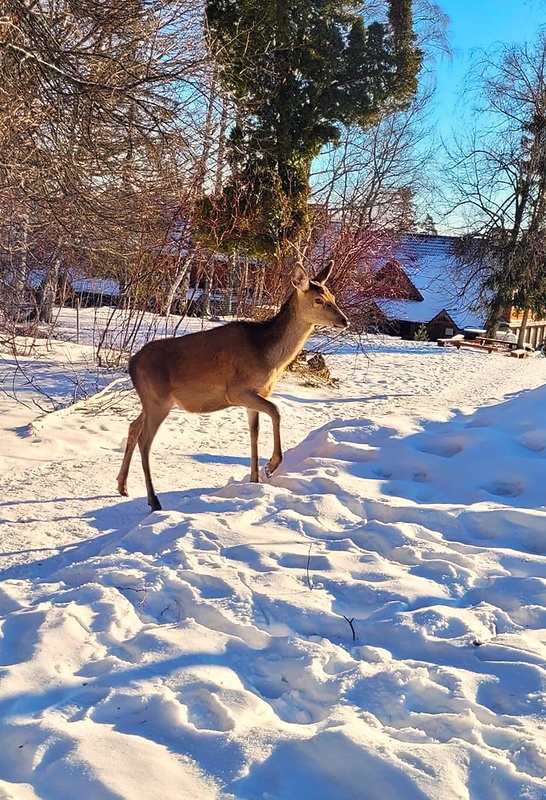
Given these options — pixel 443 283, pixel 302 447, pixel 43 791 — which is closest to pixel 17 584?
pixel 43 791

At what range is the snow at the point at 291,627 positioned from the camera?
246 centimetres

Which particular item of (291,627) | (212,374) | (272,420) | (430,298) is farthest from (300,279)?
(430,298)

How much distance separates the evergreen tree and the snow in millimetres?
10594

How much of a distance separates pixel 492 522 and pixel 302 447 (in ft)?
10.0

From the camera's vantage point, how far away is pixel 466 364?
21.9 m

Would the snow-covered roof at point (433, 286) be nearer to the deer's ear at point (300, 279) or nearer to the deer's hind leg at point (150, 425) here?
the deer's ear at point (300, 279)

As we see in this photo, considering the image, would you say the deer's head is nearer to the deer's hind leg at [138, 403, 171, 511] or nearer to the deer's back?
the deer's back

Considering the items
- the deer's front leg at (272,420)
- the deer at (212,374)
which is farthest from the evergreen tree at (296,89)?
the deer's front leg at (272,420)

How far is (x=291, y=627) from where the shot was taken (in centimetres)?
361

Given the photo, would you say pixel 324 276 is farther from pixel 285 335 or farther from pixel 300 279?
pixel 285 335

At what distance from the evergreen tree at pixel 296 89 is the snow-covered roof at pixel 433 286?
13.2 meters

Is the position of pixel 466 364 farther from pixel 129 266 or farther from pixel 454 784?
pixel 454 784

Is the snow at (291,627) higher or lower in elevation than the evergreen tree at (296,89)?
lower

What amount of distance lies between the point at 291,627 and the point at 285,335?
403cm
